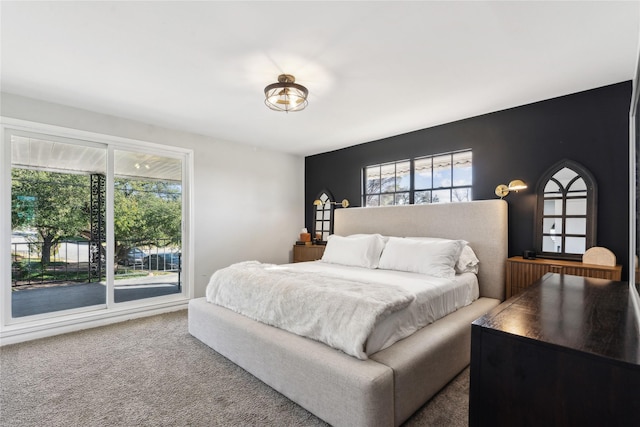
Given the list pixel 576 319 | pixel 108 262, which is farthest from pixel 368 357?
pixel 108 262

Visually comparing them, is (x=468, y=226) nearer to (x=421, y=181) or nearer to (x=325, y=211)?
(x=421, y=181)

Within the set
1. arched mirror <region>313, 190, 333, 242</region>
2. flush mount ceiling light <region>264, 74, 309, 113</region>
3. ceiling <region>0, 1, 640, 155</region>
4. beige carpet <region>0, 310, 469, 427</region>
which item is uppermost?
ceiling <region>0, 1, 640, 155</region>

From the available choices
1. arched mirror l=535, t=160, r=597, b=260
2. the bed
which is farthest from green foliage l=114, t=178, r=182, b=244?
arched mirror l=535, t=160, r=597, b=260

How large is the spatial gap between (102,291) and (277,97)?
3.35 metres

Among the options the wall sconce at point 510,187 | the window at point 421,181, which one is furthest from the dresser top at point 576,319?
the window at point 421,181

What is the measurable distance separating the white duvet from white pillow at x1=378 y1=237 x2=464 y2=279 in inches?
5.2

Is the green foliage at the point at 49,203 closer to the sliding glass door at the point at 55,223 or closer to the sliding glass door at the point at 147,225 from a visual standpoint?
the sliding glass door at the point at 55,223

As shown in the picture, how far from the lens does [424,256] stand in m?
3.05

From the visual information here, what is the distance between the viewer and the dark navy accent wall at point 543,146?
2668mm

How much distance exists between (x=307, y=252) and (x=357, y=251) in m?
1.62

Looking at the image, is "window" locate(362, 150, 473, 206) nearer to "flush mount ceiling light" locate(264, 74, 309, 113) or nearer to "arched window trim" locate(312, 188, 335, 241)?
"arched window trim" locate(312, 188, 335, 241)

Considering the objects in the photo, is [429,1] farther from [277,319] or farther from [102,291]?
[102,291]

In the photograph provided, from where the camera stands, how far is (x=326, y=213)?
5387 mm

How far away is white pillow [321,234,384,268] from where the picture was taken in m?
3.58
